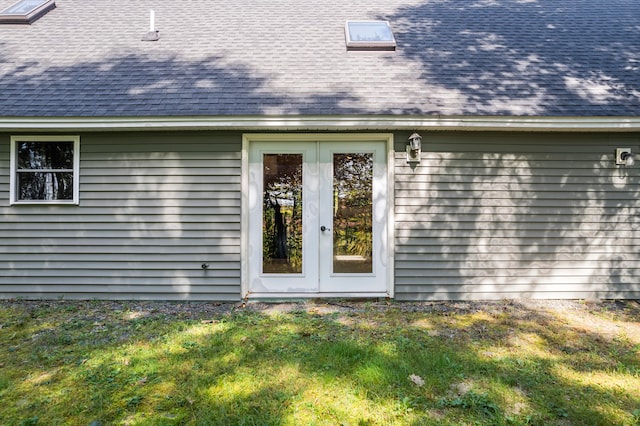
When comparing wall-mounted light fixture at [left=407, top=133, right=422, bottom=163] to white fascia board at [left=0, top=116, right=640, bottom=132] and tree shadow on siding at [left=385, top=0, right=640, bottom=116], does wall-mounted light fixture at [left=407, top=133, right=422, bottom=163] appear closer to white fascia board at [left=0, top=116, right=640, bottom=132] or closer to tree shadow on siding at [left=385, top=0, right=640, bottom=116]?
white fascia board at [left=0, top=116, right=640, bottom=132]

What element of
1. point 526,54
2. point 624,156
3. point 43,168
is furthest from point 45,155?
point 624,156

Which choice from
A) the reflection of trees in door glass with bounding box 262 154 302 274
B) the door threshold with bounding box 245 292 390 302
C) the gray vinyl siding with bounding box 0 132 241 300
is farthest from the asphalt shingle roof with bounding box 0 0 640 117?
the door threshold with bounding box 245 292 390 302

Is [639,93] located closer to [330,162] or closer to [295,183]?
[330,162]

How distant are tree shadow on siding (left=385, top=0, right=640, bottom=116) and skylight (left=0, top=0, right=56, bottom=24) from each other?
6331mm

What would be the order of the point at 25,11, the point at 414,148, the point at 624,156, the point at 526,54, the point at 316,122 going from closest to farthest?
the point at 316,122, the point at 414,148, the point at 624,156, the point at 526,54, the point at 25,11

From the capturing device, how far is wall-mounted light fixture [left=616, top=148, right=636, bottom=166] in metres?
4.70

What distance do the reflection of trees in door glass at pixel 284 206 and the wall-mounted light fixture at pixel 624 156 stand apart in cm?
419

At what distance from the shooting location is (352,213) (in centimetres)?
488

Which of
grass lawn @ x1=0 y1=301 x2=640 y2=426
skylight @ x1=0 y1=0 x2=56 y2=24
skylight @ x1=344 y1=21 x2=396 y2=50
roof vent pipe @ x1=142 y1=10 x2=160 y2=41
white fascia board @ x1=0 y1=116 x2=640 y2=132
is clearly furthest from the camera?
skylight @ x1=0 y1=0 x2=56 y2=24

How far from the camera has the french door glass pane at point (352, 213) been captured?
4.88m

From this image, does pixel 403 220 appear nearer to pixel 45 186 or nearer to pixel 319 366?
pixel 319 366

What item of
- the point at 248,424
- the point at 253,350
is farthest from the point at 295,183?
the point at 248,424

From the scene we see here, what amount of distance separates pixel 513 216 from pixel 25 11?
8.72 m

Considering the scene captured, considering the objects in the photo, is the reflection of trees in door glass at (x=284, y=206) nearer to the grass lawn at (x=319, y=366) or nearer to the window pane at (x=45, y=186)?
the grass lawn at (x=319, y=366)
